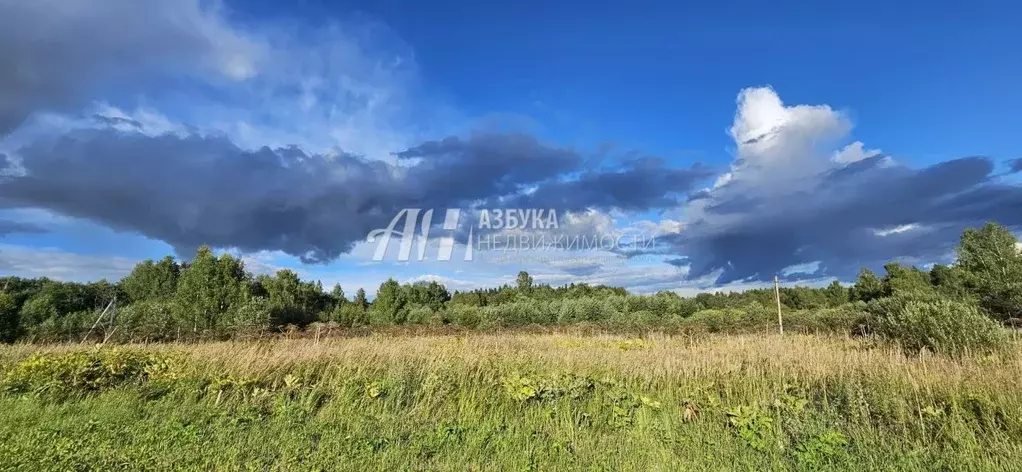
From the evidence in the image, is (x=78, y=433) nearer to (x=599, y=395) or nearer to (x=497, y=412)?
(x=497, y=412)

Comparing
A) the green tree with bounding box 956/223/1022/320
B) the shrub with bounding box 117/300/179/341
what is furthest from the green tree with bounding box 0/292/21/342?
the green tree with bounding box 956/223/1022/320

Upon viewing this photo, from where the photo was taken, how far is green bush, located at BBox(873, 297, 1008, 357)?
11.3 m

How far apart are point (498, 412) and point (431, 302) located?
60.0 metres

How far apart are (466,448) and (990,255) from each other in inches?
1425

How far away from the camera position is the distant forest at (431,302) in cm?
2389

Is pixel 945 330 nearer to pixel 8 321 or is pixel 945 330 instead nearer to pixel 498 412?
pixel 498 412

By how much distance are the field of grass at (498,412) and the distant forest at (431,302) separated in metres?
8.00

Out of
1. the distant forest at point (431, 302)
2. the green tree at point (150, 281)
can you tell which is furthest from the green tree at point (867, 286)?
the green tree at point (150, 281)

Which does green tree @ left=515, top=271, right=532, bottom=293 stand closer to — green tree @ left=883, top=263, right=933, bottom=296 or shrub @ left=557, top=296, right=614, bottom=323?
shrub @ left=557, top=296, right=614, bottom=323

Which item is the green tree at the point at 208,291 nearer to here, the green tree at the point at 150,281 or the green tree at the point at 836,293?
the green tree at the point at 150,281

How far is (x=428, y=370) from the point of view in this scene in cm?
894

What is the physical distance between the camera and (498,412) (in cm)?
736

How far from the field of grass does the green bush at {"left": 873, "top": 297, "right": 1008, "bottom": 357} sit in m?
4.11

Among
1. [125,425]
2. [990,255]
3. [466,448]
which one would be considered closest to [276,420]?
[125,425]
